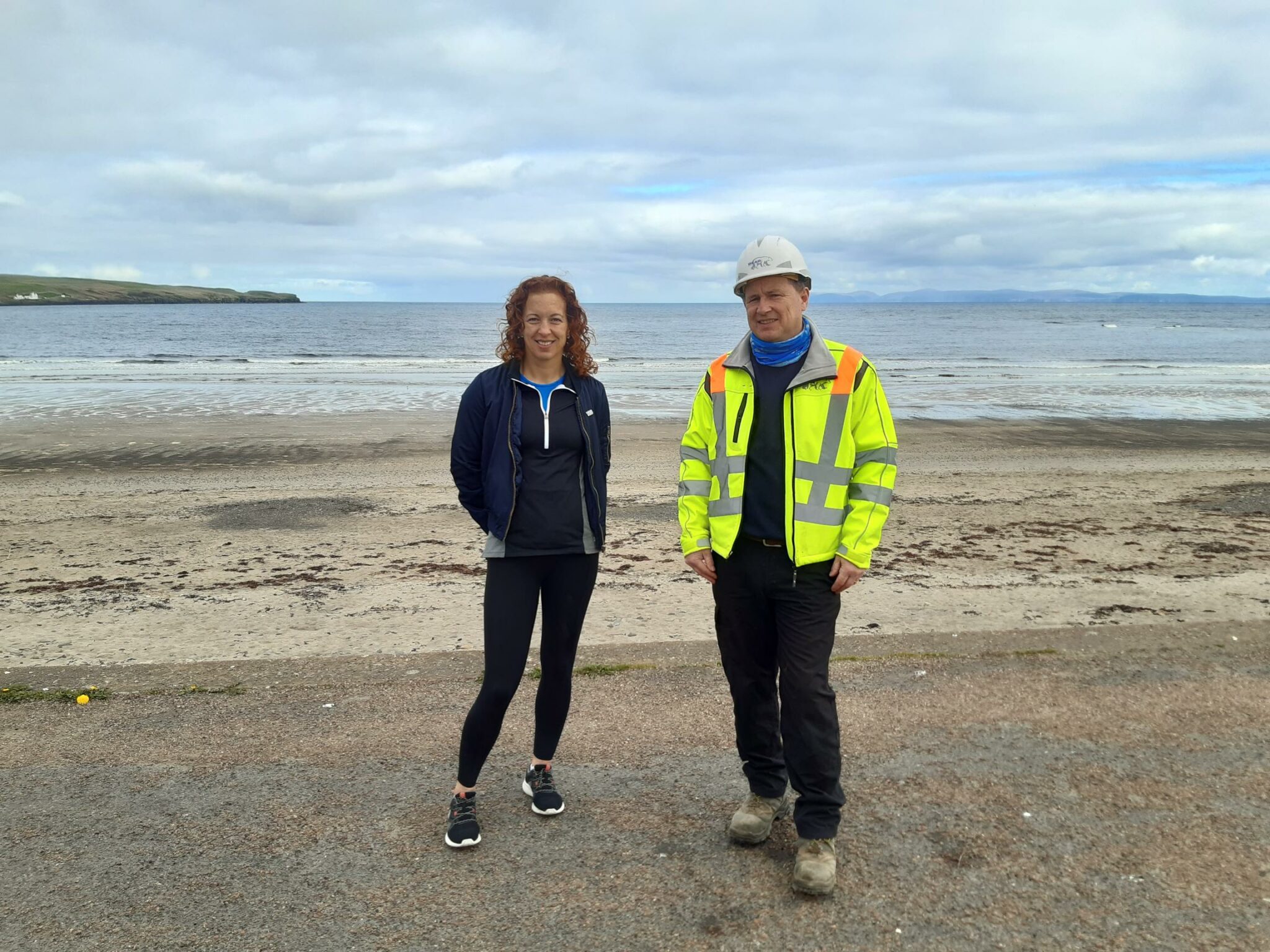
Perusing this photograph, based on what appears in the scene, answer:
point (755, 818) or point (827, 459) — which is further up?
point (827, 459)

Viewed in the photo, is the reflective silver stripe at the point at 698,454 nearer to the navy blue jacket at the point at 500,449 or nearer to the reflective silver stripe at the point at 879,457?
the navy blue jacket at the point at 500,449

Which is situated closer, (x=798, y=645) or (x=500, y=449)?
(x=798, y=645)

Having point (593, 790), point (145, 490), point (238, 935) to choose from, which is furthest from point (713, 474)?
point (145, 490)

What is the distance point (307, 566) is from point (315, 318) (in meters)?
116

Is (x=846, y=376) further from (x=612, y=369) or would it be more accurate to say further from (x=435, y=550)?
(x=612, y=369)

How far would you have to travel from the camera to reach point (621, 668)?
492cm

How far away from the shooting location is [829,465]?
318cm

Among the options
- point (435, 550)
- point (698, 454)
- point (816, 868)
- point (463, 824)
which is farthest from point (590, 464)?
point (435, 550)

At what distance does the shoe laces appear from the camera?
11.0ft

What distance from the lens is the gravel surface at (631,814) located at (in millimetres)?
2846

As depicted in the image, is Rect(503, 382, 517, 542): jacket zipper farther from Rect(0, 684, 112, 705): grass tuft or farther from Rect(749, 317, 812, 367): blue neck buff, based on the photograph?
Rect(0, 684, 112, 705): grass tuft

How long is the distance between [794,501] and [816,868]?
1.15 metres

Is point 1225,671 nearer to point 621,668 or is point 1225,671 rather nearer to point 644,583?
point 621,668

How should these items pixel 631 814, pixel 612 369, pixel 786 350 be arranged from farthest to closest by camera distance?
pixel 612 369
pixel 631 814
pixel 786 350
